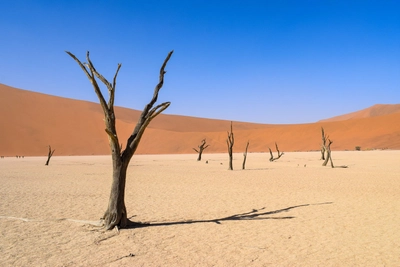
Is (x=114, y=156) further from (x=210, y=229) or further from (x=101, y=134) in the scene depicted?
(x=101, y=134)

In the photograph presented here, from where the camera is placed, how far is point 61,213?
28.2 ft

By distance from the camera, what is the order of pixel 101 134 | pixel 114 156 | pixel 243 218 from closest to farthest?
pixel 114 156, pixel 243 218, pixel 101 134

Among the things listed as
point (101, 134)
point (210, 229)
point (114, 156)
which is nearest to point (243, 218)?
point (210, 229)

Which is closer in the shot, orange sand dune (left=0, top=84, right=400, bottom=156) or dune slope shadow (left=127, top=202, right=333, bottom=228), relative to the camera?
dune slope shadow (left=127, top=202, right=333, bottom=228)

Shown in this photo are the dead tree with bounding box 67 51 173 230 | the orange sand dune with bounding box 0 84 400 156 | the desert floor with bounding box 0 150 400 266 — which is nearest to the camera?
the desert floor with bounding box 0 150 400 266

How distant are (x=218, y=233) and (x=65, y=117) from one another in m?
76.6

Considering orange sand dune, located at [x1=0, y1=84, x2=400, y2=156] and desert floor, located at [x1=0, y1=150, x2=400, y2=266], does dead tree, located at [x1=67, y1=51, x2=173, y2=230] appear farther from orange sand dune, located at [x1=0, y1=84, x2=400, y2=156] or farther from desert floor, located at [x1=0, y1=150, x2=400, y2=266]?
orange sand dune, located at [x1=0, y1=84, x2=400, y2=156]

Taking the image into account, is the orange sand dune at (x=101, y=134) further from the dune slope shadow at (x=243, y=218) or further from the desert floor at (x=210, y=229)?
the dune slope shadow at (x=243, y=218)

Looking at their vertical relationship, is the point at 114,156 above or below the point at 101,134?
below

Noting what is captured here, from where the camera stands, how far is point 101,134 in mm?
69625

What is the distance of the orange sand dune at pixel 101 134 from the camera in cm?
5872

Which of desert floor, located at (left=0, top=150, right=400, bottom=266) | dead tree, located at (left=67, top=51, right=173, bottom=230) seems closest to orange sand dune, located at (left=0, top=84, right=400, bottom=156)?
desert floor, located at (left=0, top=150, right=400, bottom=266)

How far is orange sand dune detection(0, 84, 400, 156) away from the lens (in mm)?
58719

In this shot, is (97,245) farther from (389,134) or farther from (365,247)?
(389,134)
